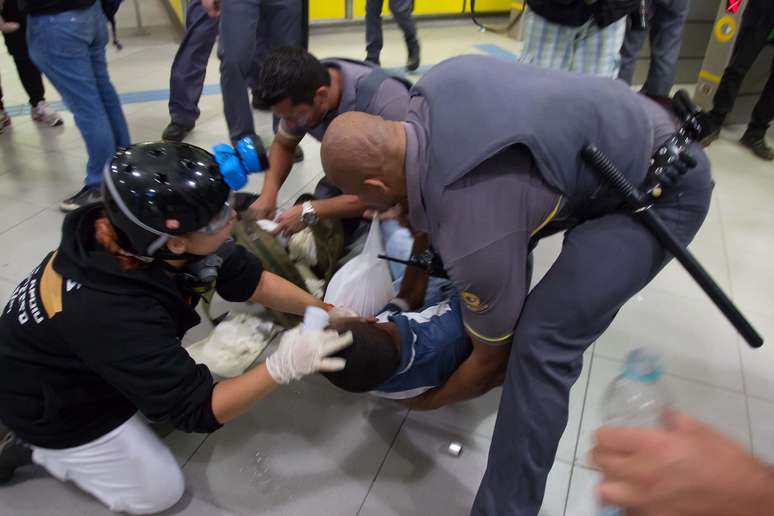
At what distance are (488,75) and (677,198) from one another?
20.0 inches

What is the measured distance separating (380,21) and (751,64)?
2.65 m

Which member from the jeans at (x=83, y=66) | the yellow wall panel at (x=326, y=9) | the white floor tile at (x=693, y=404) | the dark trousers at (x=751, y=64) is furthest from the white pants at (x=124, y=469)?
the yellow wall panel at (x=326, y=9)

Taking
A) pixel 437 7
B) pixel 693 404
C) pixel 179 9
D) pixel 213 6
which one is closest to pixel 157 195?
pixel 693 404

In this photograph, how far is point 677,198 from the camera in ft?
3.99

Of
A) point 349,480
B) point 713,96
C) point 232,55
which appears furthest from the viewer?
point 713,96

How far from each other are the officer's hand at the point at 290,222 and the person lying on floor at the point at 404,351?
501 mm

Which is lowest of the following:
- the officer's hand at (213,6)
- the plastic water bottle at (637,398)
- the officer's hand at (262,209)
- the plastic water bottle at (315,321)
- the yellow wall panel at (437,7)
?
the officer's hand at (262,209)

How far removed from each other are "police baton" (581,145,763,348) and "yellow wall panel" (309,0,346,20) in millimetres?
5553

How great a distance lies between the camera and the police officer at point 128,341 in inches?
41.0

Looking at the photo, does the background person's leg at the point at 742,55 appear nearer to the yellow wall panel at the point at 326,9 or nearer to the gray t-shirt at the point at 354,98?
the gray t-shirt at the point at 354,98

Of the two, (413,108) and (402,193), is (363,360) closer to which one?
(402,193)

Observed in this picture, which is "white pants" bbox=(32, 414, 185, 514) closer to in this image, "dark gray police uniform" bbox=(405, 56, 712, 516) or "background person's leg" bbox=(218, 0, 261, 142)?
"dark gray police uniform" bbox=(405, 56, 712, 516)

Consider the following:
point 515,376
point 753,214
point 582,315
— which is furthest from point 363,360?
point 753,214

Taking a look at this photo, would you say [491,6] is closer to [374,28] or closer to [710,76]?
[374,28]
